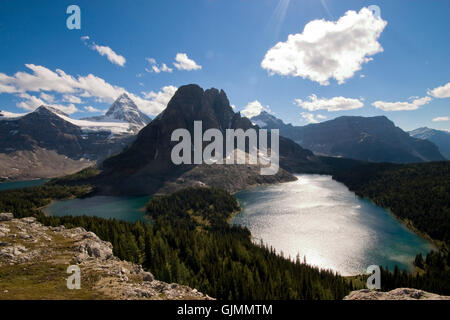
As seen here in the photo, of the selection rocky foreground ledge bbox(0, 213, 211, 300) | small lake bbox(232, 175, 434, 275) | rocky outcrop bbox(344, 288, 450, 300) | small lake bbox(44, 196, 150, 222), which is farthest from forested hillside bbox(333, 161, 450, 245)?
small lake bbox(44, 196, 150, 222)

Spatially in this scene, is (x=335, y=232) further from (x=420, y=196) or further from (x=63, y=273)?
(x=63, y=273)

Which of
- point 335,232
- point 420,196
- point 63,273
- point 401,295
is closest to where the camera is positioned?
point 401,295

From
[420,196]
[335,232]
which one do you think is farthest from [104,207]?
[420,196]

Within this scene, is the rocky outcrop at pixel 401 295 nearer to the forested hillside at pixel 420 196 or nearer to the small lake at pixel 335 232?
the small lake at pixel 335 232

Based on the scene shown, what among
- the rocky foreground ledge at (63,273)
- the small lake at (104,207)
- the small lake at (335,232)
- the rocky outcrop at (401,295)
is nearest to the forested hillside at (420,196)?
the small lake at (335,232)

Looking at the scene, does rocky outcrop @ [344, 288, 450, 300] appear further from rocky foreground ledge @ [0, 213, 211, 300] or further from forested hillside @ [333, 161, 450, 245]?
forested hillside @ [333, 161, 450, 245]

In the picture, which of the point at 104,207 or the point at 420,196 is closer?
the point at 420,196
